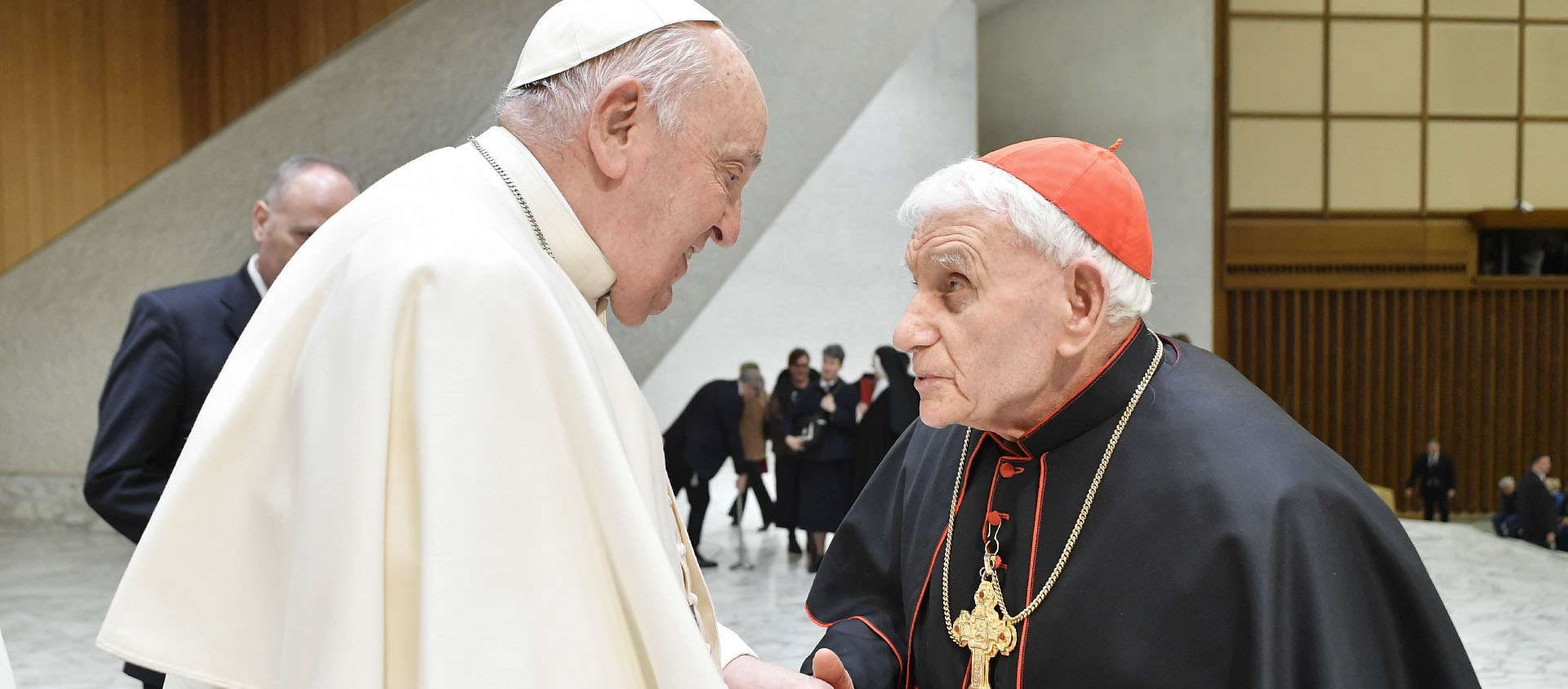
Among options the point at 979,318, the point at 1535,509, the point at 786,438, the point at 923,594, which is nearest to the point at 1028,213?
the point at 979,318

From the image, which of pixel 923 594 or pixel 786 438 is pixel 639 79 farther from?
pixel 786 438

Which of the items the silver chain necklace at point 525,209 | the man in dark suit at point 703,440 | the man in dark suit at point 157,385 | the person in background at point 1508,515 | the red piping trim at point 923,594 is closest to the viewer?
the silver chain necklace at point 525,209

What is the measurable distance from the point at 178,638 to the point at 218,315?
6.18 feet

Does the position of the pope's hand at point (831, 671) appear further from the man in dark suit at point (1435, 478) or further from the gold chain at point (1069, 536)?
the man in dark suit at point (1435, 478)

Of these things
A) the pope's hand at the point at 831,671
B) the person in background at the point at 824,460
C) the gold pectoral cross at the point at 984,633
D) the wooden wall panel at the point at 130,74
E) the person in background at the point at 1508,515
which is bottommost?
the person in background at the point at 1508,515

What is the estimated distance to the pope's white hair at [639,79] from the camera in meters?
1.42

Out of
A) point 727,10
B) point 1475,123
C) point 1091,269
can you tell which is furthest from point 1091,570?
point 1475,123

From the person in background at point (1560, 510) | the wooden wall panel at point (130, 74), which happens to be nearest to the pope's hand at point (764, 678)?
the wooden wall panel at point (130, 74)

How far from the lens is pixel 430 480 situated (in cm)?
112

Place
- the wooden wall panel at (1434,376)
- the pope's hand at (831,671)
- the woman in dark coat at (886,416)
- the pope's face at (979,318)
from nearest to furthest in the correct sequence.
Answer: the pope's face at (979,318) → the pope's hand at (831,671) → the woman in dark coat at (886,416) → the wooden wall panel at (1434,376)

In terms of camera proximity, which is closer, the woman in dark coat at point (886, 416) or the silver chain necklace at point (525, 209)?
the silver chain necklace at point (525, 209)

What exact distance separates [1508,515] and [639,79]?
1450 cm

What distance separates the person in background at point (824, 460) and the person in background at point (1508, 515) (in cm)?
865

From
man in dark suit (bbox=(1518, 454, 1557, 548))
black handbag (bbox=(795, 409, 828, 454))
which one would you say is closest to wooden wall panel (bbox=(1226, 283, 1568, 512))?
man in dark suit (bbox=(1518, 454, 1557, 548))
